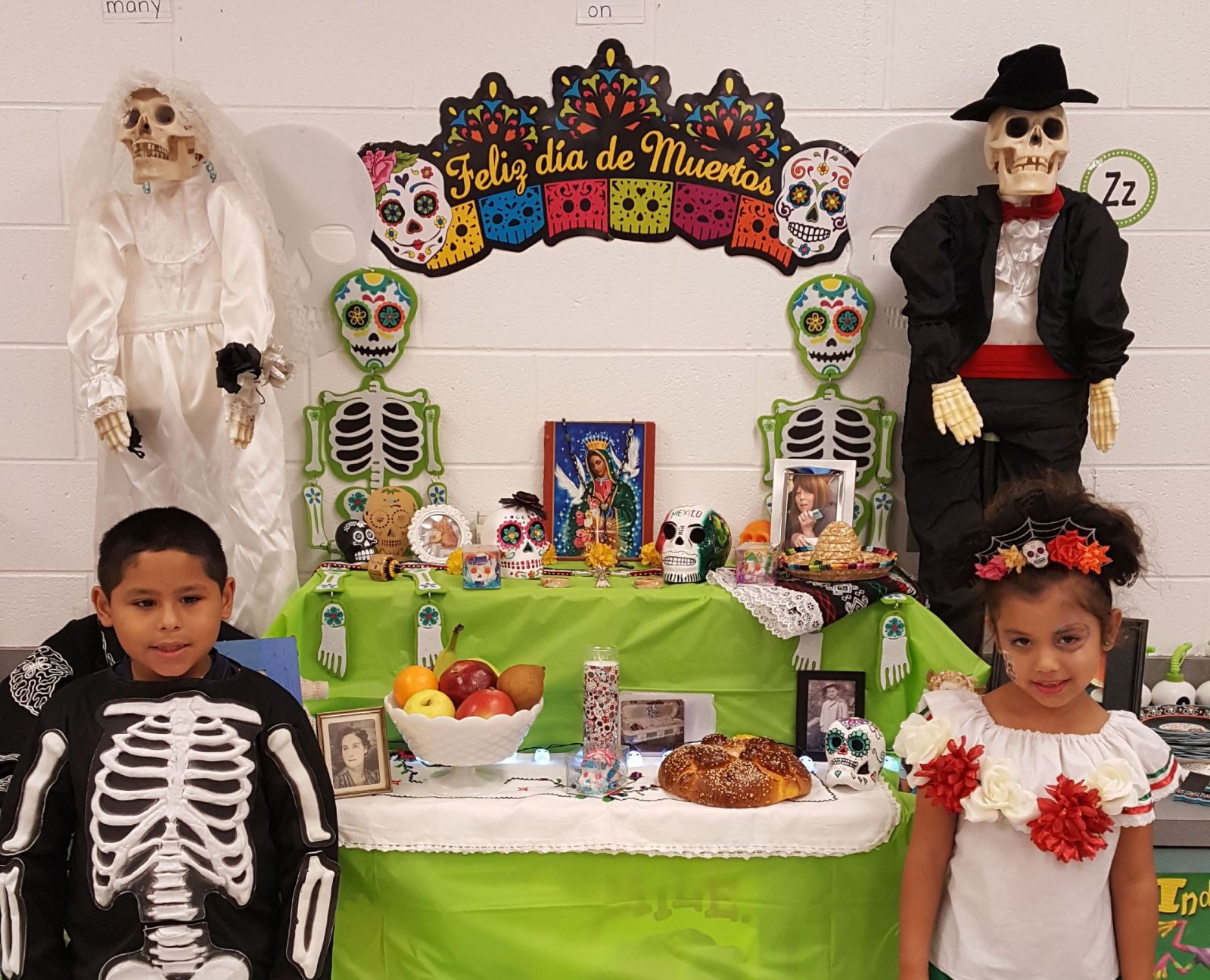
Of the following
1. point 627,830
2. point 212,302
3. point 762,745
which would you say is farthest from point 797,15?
point 627,830

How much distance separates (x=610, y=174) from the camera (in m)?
2.54

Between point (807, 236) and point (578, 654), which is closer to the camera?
point (578, 654)

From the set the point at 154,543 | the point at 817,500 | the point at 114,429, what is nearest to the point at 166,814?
the point at 154,543

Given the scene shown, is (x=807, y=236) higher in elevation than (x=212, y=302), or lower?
higher

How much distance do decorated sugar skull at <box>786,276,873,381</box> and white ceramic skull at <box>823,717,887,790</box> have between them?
91 cm

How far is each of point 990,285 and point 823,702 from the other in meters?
0.98

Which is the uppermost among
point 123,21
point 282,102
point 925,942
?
point 123,21

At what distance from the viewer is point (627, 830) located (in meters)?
1.95

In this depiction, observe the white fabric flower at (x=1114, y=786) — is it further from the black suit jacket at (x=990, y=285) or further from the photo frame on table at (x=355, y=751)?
the photo frame on table at (x=355, y=751)

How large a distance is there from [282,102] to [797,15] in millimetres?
1218

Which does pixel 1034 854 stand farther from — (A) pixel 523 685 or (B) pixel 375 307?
(B) pixel 375 307

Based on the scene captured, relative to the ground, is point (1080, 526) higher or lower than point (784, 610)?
higher

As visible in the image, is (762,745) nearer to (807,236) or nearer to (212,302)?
(807,236)

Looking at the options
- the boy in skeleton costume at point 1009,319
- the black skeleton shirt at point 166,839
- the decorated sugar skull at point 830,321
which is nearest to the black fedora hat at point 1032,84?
the boy in skeleton costume at point 1009,319
